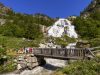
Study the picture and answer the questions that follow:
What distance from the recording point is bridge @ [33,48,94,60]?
23.1m

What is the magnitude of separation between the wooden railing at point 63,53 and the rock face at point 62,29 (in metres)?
30.2

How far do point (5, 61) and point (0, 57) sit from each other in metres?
0.95

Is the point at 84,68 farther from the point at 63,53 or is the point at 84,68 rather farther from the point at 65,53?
the point at 63,53

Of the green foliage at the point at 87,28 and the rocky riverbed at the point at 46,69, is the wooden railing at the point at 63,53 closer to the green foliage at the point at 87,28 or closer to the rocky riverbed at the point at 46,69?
the rocky riverbed at the point at 46,69

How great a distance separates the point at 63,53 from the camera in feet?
84.6

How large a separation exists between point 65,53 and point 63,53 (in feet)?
1.21

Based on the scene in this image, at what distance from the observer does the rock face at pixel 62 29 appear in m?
60.5

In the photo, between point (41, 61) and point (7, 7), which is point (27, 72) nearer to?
point (41, 61)

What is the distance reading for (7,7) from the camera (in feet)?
277

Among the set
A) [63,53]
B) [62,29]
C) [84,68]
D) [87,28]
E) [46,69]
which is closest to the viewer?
[84,68]

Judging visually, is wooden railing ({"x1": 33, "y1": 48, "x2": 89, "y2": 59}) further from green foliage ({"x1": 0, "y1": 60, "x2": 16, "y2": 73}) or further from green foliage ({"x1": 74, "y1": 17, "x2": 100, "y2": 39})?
green foliage ({"x1": 74, "y1": 17, "x2": 100, "y2": 39})

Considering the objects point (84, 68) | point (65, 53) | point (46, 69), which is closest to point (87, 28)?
point (46, 69)

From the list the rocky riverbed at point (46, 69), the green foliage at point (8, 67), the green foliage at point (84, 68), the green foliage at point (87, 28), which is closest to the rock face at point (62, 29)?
the green foliage at point (87, 28)

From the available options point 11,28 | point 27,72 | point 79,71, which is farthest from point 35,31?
point 79,71
